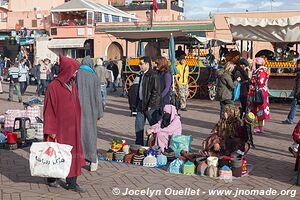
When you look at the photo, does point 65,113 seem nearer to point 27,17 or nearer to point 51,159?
point 51,159

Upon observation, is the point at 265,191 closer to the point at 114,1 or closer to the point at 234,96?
the point at 234,96

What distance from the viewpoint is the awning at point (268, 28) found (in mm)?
13852

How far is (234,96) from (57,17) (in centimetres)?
3047

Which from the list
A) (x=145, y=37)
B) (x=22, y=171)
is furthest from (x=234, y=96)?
(x=145, y=37)

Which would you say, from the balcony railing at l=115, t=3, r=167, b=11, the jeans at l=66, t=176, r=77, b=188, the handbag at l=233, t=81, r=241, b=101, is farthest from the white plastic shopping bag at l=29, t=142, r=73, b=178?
the balcony railing at l=115, t=3, r=167, b=11

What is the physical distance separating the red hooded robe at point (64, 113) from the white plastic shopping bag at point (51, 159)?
0.15m

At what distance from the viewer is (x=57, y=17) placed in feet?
123

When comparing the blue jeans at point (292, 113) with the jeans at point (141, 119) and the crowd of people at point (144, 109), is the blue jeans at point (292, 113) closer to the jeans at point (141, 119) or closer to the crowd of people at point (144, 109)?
the crowd of people at point (144, 109)

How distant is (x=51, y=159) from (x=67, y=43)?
100 ft

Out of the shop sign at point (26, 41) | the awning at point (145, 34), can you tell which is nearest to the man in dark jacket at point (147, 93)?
the awning at point (145, 34)

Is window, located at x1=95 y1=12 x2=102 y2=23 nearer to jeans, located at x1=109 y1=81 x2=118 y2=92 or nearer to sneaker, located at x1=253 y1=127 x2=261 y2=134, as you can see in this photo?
jeans, located at x1=109 y1=81 x2=118 y2=92

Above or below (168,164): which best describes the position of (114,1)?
above

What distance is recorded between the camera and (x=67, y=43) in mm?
34844

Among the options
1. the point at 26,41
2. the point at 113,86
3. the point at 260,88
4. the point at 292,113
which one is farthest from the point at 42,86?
the point at 26,41
